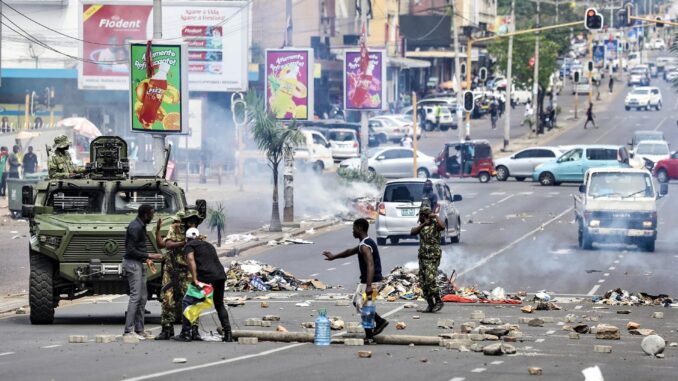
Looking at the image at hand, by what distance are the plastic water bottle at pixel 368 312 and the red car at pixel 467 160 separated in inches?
1711

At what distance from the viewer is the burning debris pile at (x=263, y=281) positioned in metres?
28.8

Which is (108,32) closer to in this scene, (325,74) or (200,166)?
(200,166)

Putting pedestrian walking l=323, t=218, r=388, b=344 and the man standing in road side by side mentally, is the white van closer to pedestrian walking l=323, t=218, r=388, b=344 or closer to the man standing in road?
the man standing in road

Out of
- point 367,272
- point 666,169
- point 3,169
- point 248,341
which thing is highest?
point 367,272

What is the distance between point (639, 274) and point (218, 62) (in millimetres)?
41766

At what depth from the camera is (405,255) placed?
3606cm

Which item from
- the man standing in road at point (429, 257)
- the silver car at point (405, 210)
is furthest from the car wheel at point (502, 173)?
the man standing in road at point (429, 257)

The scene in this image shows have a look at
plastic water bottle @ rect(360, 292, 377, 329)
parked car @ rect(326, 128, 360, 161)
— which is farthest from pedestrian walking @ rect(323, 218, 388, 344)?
parked car @ rect(326, 128, 360, 161)

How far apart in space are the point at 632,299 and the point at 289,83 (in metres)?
24.5

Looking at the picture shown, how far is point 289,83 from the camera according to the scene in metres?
49.1

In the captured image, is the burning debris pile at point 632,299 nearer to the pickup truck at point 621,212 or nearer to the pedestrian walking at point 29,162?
the pickup truck at point 621,212

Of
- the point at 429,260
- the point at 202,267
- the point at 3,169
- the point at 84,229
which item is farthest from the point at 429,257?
the point at 3,169

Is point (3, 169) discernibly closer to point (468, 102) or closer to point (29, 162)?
point (29, 162)

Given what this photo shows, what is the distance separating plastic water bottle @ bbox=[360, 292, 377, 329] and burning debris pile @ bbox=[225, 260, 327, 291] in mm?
9920
